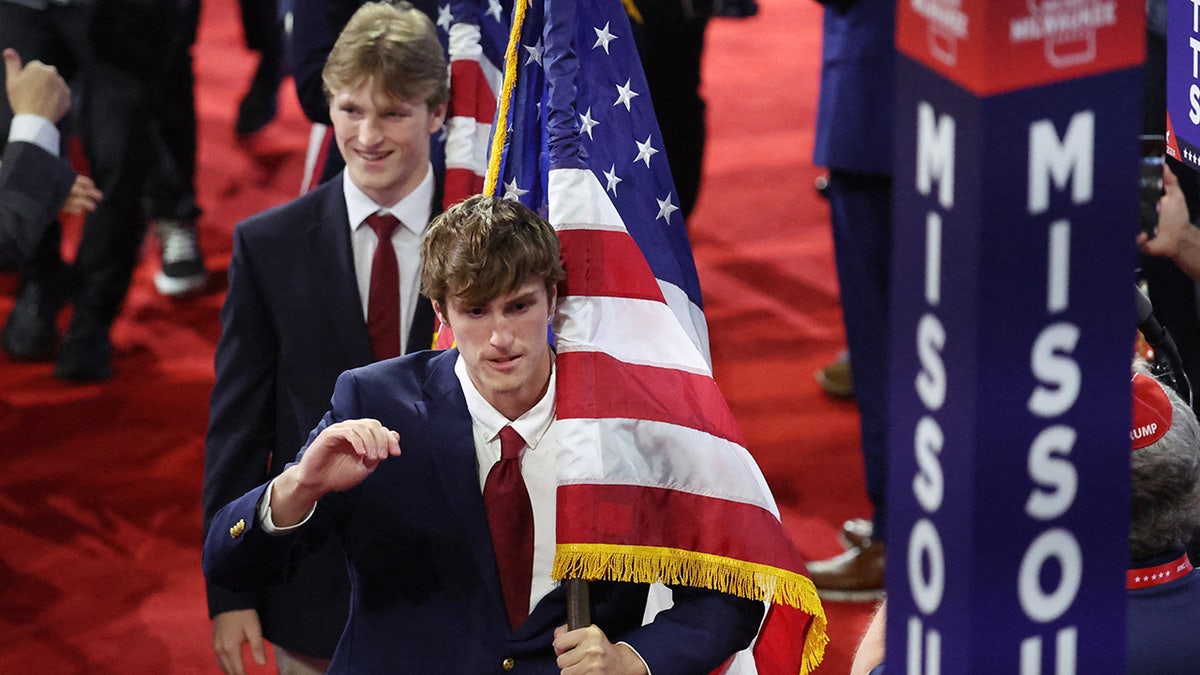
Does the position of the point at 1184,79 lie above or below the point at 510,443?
above

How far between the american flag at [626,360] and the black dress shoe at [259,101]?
591 cm

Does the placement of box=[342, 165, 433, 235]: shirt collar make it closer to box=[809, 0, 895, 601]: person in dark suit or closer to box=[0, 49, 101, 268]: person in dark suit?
box=[0, 49, 101, 268]: person in dark suit

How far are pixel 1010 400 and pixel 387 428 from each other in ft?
4.35

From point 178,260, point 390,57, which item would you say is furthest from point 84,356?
point 390,57

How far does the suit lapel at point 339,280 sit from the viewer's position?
3469 mm

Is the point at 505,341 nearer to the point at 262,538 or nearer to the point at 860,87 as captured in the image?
the point at 262,538

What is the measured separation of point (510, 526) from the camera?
108 inches

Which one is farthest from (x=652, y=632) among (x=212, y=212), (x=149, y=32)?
(x=212, y=212)

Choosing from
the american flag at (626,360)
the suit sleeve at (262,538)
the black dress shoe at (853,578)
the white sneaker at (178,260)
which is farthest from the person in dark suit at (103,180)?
the suit sleeve at (262,538)

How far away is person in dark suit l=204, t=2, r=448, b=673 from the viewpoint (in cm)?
344

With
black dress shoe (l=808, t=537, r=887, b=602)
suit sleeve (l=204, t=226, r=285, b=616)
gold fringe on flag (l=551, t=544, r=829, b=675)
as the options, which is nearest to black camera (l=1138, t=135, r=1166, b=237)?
gold fringe on flag (l=551, t=544, r=829, b=675)

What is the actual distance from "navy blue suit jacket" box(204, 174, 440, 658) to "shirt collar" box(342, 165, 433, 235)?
0.03 metres

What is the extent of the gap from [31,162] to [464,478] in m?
2.04

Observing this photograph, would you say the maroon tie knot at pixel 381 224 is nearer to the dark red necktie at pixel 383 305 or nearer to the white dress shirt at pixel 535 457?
the dark red necktie at pixel 383 305
